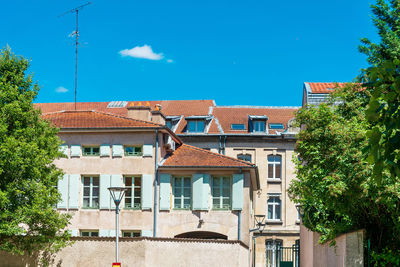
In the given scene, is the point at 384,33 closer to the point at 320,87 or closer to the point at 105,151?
the point at 320,87

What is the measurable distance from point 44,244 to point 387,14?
1577 cm

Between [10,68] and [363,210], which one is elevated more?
[10,68]

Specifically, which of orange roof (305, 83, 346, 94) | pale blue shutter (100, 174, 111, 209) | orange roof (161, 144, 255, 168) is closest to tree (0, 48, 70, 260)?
pale blue shutter (100, 174, 111, 209)

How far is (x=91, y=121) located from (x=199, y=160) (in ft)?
21.1

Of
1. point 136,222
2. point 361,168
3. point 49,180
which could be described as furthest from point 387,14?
point 136,222

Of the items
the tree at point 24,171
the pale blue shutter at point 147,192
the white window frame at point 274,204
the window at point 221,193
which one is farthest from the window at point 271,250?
the tree at point 24,171

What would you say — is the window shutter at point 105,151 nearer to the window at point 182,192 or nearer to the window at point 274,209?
the window at point 182,192

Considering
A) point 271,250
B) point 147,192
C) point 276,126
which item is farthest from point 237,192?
point 276,126

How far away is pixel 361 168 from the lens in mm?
14367

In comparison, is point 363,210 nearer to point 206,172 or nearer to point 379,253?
point 379,253

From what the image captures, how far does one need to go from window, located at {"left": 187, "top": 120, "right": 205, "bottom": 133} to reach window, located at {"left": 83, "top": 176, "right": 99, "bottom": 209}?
18640 millimetres

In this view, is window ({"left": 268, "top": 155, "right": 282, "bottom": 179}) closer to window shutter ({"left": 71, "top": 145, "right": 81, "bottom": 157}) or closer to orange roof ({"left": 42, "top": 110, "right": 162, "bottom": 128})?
orange roof ({"left": 42, "top": 110, "right": 162, "bottom": 128})

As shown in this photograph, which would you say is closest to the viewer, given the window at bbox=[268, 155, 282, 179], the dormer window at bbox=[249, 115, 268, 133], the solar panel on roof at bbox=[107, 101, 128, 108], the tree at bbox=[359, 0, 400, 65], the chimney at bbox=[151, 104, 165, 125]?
the tree at bbox=[359, 0, 400, 65]

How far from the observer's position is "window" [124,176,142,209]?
33062 mm
